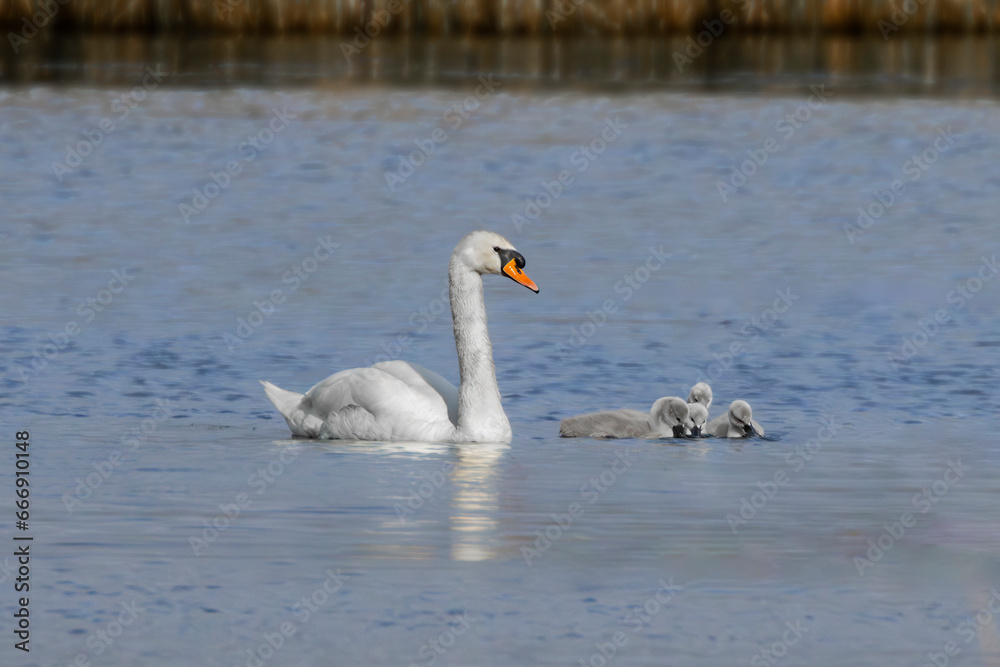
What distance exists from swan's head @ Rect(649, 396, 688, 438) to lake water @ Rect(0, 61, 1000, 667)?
0.38 metres

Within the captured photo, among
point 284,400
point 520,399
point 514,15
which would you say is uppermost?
point 284,400

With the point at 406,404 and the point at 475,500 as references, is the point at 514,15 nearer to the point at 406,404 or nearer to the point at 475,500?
the point at 406,404

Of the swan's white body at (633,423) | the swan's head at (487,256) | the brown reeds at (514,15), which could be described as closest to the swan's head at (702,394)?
the swan's white body at (633,423)

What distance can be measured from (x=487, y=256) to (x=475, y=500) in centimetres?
283

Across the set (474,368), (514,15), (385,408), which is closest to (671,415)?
(474,368)

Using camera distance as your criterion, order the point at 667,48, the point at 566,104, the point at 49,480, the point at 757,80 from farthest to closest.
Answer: the point at 667,48
the point at 757,80
the point at 566,104
the point at 49,480

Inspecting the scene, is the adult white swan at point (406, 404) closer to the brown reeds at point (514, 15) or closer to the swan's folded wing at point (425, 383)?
the swan's folded wing at point (425, 383)

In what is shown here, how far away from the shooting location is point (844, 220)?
22.7 meters

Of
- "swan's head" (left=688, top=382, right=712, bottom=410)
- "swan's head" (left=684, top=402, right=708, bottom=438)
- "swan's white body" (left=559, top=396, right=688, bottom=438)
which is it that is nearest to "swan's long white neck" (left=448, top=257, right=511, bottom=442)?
"swan's white body" (left=559, top=396, right=688, bottom=438)

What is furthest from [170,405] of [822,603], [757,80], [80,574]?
[757,80]

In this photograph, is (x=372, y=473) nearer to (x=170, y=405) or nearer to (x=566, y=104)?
(x=170, y=405)

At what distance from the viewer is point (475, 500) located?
10039mm

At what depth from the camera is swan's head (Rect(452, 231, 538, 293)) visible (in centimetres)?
1255

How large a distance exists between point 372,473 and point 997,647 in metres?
4.17
